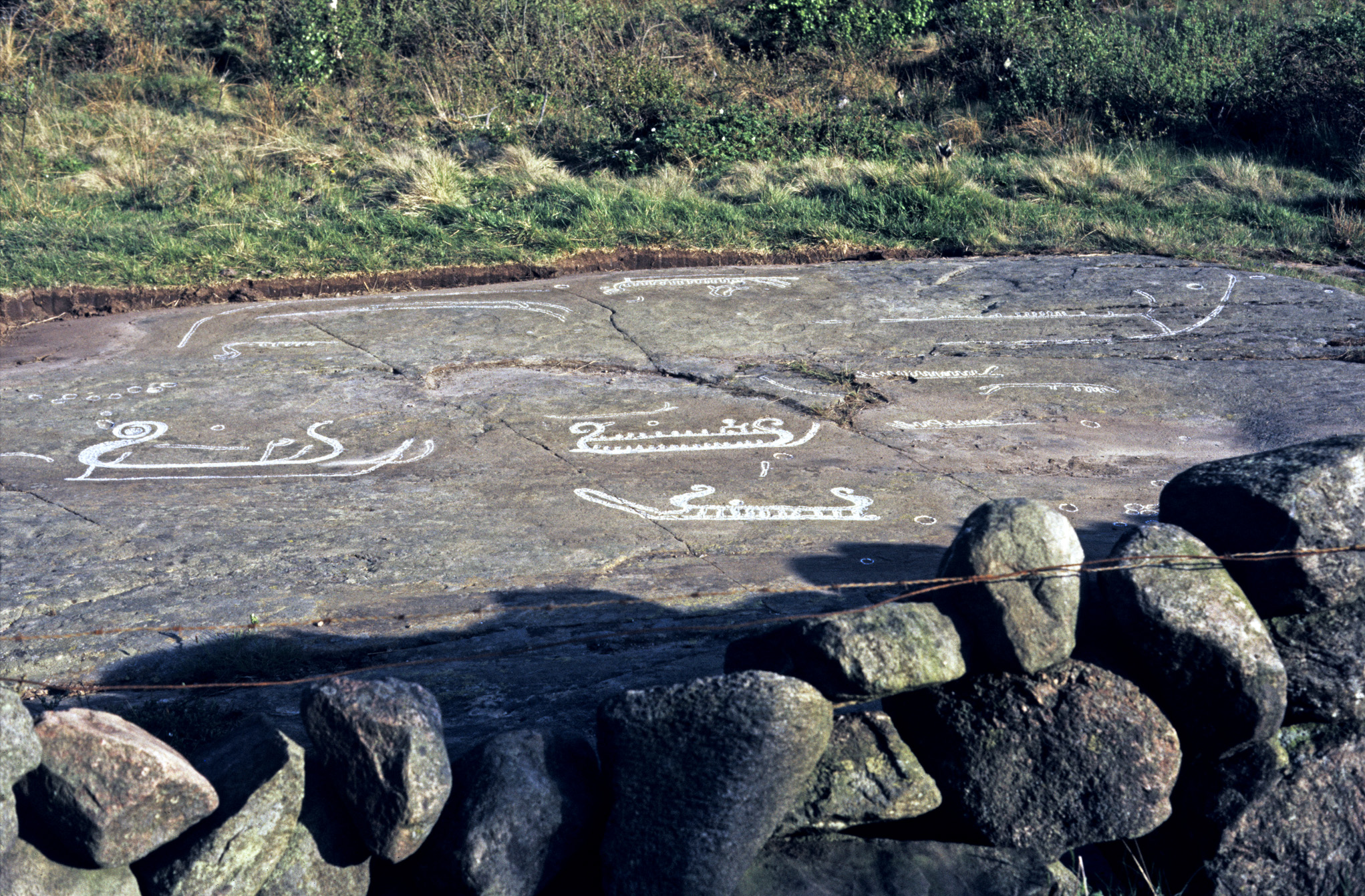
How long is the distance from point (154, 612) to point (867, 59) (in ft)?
47.0

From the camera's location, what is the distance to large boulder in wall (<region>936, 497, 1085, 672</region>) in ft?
10.1

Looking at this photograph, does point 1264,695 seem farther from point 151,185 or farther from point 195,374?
point 151,185

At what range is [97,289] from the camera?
30.6 ft

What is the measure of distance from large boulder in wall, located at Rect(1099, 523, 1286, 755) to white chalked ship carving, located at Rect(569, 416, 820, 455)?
340 cm

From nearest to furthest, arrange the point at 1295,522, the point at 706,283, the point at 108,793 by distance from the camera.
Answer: the point at 108,793
the point at 1295,522
the point at 706,283

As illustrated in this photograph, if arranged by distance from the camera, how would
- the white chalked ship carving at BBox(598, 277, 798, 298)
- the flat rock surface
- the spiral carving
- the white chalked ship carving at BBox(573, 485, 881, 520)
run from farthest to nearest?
the white chalked ship carving at BBox(598, 277, 798, 298) < the spiral carving < the white chalked ship carving at BBox(573, 485, 881, 520) < the flat rock surface

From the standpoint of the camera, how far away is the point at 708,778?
113 inches

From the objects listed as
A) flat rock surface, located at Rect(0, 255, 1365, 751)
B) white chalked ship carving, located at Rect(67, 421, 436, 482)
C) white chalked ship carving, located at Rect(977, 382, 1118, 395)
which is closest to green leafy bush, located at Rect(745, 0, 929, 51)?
flat rock surface, located at Rect(0, 255, 1365, 751)

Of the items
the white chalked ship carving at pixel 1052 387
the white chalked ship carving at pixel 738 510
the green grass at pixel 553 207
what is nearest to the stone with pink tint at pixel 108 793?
the white chalked ship carving at pixel 738 510

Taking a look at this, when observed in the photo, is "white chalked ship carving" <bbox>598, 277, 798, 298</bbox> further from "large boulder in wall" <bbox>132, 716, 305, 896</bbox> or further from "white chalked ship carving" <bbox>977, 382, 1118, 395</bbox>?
"large boulder in wall" <bbox>132, 716, 305, 896</bbox>

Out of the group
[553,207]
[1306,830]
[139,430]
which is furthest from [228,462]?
[553,207]

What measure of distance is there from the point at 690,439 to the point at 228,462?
2.62 meters

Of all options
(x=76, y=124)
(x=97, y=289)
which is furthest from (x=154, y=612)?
→ (x=76, y=124)

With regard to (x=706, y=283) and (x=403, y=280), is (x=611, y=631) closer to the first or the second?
(x=706, y=283)
